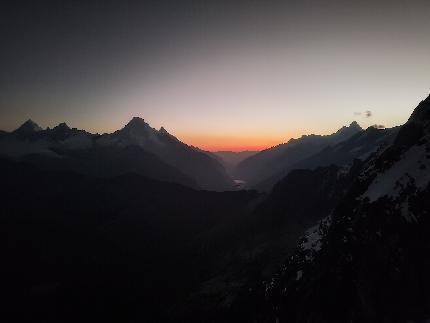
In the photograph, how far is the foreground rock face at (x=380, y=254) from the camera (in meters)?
37.6

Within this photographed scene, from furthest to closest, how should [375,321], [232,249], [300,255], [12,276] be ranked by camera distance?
[12,276] → [232,249] → [300,255] → [375,321]

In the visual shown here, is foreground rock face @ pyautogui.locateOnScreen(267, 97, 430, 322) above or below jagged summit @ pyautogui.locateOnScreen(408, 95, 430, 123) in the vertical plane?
below

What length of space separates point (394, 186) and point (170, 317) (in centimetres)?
8122

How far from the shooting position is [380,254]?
4100cm

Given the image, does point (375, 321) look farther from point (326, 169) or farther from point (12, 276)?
point (12, 276)

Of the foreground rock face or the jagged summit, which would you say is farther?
the jagged summit

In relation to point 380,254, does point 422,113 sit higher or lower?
higher

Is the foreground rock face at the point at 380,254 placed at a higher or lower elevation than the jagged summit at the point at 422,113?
lower

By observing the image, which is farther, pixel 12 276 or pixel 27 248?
pixel 27 248

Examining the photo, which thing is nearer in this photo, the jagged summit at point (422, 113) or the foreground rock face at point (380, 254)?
the foreground rock face at point (380, 254)

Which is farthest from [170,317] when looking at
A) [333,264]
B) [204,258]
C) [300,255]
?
[333,264]

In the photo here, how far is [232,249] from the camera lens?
460 ft

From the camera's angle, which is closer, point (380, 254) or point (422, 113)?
point (380, 254)

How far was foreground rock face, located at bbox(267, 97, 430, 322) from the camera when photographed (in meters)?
37.6
